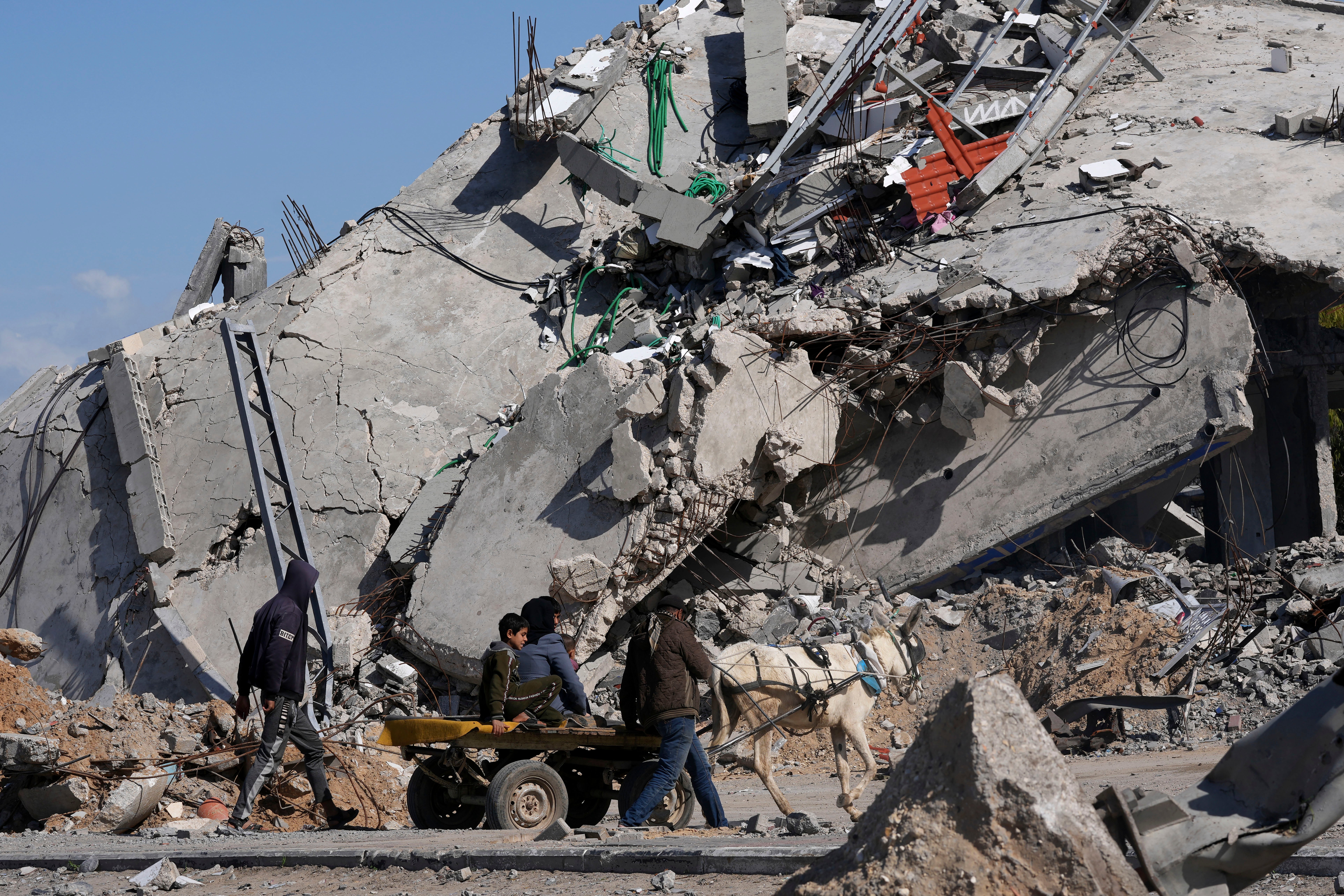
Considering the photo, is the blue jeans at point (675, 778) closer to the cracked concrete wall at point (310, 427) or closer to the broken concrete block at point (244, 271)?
the cracked concrete wall at point (310, 427)

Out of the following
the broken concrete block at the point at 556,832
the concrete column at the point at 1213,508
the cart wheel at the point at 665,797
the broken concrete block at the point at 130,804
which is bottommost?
the concrete column at the point at 1213,508

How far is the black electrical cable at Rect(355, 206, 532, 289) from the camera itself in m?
13.5

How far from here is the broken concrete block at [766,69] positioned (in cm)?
1383

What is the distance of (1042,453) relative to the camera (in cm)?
1055

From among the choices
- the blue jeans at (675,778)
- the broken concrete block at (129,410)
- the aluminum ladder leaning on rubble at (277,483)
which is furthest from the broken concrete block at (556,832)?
the broken concrete block at (129,410)

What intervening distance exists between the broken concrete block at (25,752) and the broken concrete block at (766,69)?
9979 millimetres

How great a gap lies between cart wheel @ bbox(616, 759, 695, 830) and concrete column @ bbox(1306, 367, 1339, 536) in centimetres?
985

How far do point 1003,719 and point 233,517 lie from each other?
10.1 meters

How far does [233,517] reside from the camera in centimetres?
1169

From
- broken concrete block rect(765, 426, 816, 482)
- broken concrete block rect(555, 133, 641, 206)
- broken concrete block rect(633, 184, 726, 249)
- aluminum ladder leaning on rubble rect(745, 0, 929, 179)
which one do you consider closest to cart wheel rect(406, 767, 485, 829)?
broken concrete block rect(765, 426, 816, 482)

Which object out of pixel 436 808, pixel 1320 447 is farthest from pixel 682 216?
pixel 1320 447

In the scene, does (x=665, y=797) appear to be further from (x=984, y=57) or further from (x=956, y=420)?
(x=984, y=57)

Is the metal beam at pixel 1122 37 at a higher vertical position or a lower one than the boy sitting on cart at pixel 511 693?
higher

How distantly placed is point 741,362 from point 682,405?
0.68m
